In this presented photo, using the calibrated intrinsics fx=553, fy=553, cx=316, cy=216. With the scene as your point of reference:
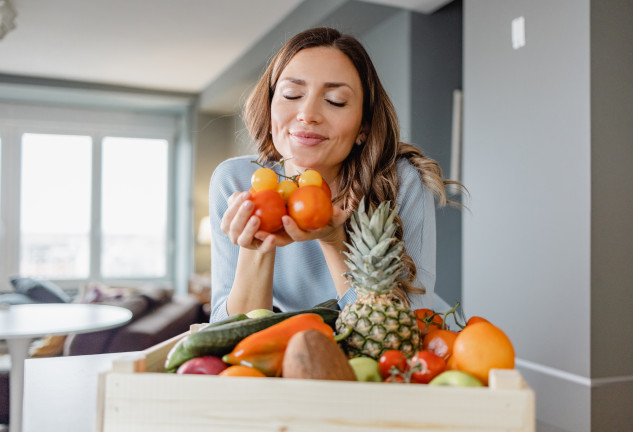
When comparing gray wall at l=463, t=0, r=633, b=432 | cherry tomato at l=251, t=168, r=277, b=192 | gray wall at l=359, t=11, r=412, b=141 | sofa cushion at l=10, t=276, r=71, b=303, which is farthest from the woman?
sofa cushion at l=10, t=276, r=71, b=303

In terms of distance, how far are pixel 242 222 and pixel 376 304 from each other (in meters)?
0.28

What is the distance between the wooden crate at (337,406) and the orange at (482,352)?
0.08 metres

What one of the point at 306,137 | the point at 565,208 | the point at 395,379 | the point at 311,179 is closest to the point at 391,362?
the point at 395,379

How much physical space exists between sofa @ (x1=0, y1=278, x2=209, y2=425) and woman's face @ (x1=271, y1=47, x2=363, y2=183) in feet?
8.61

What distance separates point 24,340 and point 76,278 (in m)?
6.44

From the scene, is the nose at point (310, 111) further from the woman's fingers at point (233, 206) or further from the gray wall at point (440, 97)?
the gray wall at point (440, 97)

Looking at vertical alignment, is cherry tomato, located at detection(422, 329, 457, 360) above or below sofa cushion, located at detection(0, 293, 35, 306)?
above

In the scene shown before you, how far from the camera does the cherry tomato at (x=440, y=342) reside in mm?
787

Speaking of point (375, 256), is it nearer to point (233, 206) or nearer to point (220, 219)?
point (233, 206)

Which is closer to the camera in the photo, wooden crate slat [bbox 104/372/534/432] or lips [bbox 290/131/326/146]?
wooden crate slat [bbox 104/372/534/432]

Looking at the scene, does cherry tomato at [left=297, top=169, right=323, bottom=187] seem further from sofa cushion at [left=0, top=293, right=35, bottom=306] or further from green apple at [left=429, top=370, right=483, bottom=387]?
sofa cushion at [left=0, top=293, right=35, bottom=306]

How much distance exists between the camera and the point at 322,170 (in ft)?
4.42

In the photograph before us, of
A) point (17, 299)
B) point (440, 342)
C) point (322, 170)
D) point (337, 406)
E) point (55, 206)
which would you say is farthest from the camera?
point (55, 206)

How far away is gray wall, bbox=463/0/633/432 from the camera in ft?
8.67
